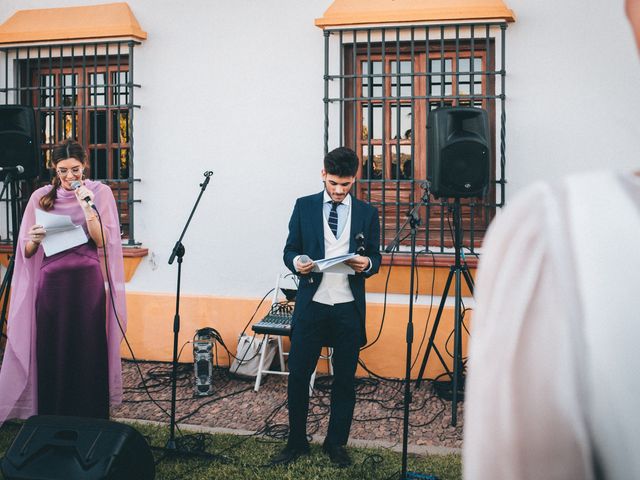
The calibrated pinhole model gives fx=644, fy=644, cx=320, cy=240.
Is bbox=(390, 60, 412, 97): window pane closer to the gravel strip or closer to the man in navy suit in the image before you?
the man in navy suit

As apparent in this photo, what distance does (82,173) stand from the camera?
4379 mm

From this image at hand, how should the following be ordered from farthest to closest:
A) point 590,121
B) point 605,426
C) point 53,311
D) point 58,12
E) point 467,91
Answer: point 58,12 < point 467,91 < point 590,121 < point 53,311 < point 605,426

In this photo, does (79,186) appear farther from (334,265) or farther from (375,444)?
(375,444)

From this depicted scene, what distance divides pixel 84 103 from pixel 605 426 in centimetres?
672

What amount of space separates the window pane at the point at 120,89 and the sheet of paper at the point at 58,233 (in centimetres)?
236

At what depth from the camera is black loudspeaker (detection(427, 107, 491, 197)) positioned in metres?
4.62

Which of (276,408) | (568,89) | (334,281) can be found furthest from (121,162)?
(568,89)

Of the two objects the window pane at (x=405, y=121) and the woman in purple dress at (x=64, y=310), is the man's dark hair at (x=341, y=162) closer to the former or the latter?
the woman in purple dress at (x=64, y=310)

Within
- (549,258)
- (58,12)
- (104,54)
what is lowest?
(549,258)

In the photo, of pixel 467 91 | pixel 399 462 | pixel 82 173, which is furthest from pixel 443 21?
pixel 399 462

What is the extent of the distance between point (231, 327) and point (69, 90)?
296cm

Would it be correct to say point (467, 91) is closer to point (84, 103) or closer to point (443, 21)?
point (443, 21)

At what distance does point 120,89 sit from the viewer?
6359mm

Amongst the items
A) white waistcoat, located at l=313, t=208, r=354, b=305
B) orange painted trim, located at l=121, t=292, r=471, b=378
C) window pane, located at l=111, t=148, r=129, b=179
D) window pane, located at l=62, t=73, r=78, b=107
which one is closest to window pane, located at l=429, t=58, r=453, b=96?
orange painted trim, located at l=121, t=292, r=471, b=378
